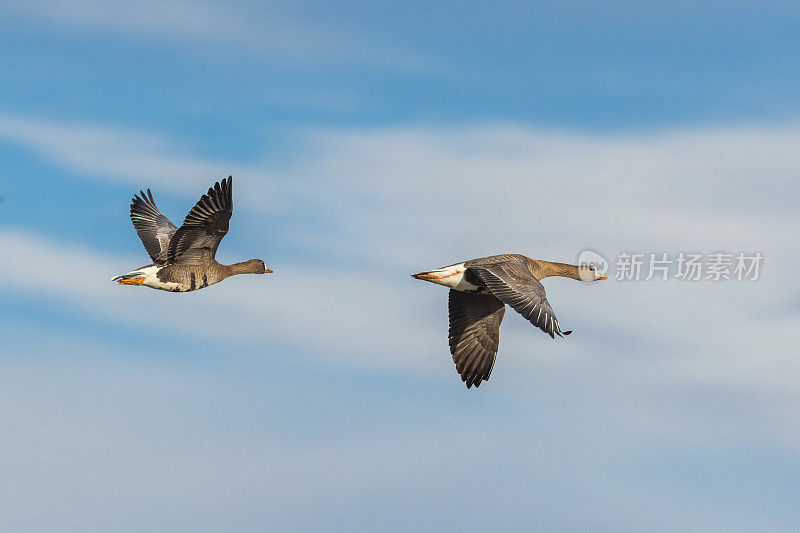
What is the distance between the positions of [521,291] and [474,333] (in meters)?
3.58

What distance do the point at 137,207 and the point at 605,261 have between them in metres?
13.9

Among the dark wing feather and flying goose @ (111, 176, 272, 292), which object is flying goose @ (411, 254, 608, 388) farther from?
flying goose @ (111, 176, 272, 292)

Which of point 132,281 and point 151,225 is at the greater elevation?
point 151,225

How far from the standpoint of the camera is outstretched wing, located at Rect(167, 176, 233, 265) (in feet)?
76.4

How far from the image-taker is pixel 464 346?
2492 cm

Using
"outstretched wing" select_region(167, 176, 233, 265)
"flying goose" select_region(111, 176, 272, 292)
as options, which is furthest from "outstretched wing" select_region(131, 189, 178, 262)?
"outstretched wing" select_region(167, 176, 233, 265)

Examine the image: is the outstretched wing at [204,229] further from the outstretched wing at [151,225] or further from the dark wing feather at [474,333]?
the dark wing feather at [474,333]

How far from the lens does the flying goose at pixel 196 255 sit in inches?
925

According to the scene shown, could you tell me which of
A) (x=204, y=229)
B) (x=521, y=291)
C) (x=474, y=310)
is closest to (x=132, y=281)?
(x=204, y=229)

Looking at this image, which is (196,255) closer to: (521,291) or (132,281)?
(132,281)

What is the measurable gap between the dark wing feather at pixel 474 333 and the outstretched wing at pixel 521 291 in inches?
61.1

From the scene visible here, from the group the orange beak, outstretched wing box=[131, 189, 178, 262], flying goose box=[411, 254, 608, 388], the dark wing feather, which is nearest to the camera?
flying goose box=[411, 254, 608, 388]

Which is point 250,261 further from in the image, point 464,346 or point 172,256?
point 464,346

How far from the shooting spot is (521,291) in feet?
71.1
